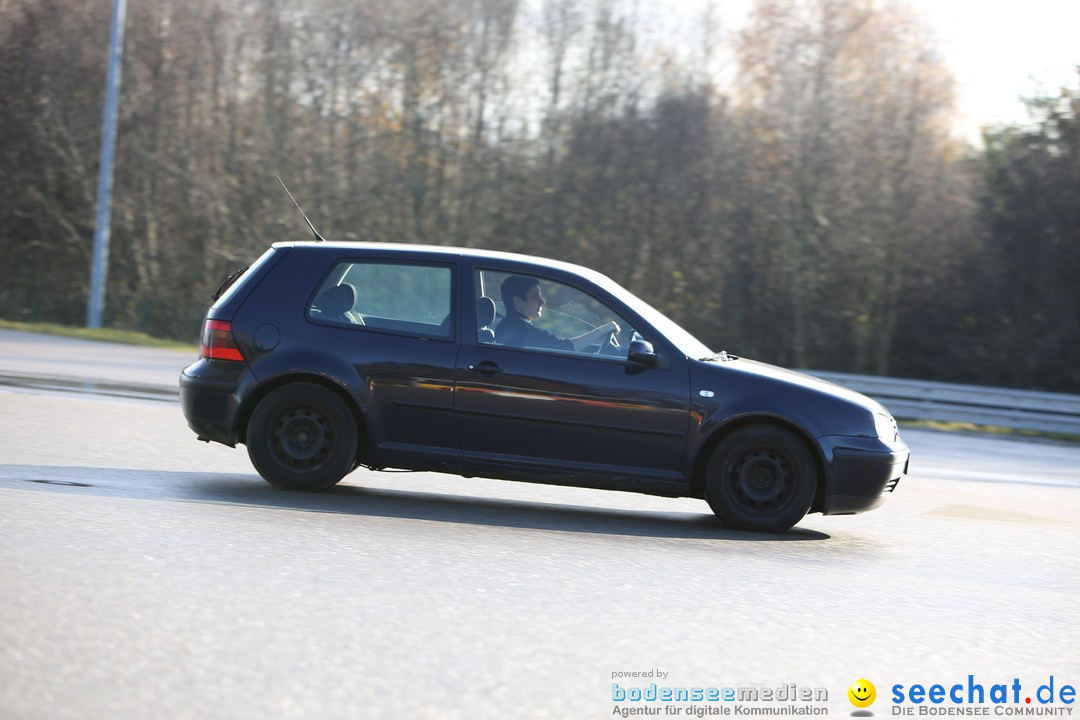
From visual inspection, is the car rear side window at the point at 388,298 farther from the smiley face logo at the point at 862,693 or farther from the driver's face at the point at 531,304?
the smiley face logo at the point at 862,693

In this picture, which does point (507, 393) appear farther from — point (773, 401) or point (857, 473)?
point (857, 473)

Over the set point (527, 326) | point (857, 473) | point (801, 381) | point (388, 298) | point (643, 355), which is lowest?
point (857, 473)

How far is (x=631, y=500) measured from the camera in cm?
1004

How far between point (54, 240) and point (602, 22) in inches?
629

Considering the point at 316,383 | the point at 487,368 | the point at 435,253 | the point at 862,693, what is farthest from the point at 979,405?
the point at 862,693

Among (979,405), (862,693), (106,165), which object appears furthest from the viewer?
(106,165)

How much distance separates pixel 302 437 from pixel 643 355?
90.5 inches

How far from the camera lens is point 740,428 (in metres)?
8.44

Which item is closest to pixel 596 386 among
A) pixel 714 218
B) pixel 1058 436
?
pixel 1058 436

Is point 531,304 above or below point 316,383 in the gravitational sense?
above

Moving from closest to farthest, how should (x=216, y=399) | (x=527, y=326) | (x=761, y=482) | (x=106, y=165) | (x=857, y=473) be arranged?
(x=857, y=473) → (x=761, y=482) → (x=527, y=326) → (x=216, y=399) → (x=106, y=165)

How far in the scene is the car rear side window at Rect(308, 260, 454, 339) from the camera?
8695mm

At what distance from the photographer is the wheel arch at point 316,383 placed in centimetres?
863

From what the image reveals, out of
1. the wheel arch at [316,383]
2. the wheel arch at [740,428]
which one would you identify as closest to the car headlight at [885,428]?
the wheel arch at [740,428]
